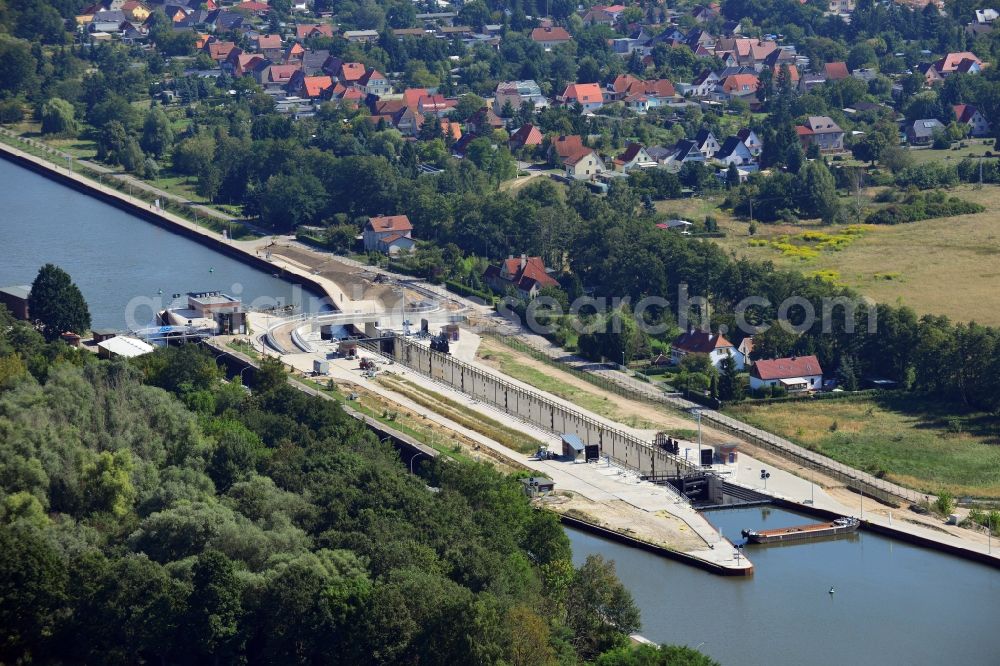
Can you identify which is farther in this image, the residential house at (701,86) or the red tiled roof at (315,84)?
the residential house at (701,86)

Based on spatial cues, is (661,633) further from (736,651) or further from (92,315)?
(92,315)

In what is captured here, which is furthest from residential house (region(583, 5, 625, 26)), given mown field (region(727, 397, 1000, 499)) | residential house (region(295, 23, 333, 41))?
mown field (region(727, 397, 1000, 499))

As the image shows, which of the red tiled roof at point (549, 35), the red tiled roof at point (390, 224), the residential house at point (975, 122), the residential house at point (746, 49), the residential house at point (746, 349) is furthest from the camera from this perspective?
the red tiled roof at point (549, 35)

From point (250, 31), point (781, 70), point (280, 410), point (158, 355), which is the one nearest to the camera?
point (280, 410)

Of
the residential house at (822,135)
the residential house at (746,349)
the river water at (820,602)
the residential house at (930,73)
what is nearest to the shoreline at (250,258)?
the river water at (820,602)

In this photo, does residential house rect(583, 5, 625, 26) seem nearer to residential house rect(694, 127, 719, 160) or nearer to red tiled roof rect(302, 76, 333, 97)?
red tiled roof rect(302, 76, 333, 97)

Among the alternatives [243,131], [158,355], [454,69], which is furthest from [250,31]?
[158,355]

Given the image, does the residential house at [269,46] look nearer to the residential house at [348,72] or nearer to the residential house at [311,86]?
the residential house at [348,72]
